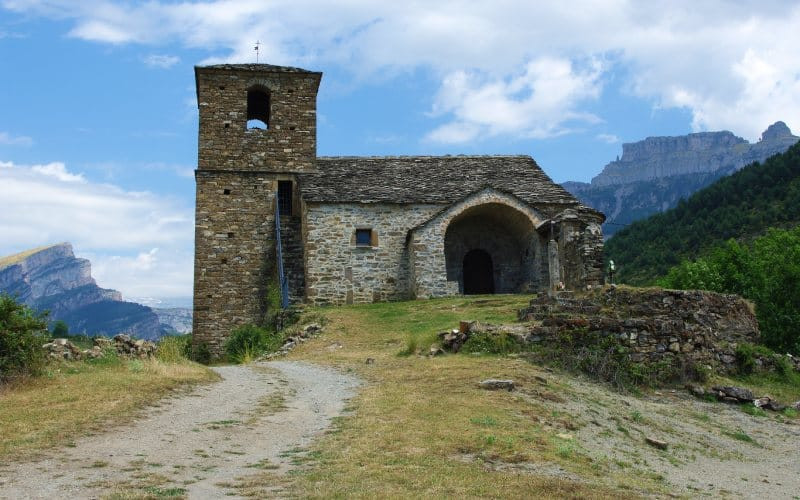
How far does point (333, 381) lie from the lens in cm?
1449

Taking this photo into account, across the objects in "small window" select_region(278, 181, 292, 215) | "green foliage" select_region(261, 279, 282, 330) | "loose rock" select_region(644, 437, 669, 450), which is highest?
"small window" select_region(278, 181, 292, 215)

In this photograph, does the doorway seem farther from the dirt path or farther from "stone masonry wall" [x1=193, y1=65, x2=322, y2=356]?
the dirt path

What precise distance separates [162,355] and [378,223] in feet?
40.1

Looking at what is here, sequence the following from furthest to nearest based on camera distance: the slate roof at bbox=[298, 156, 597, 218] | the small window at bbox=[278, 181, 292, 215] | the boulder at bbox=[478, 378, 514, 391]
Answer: the small window at bbox=[278, 181, 292, 215] → the slate roof at bbox=[298, 156, 597, 218] → the boulder at bbox=[478, 378, 514, 391]

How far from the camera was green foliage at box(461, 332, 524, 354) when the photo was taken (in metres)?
15.3

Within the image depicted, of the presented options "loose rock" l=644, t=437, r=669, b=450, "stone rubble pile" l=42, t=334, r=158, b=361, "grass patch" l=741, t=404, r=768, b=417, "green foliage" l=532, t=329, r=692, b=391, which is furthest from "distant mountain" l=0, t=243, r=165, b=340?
"loose rock" l=644, t=437, r=669, b=450

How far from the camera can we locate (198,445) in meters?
9.14

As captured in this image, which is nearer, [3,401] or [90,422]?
[90,422]

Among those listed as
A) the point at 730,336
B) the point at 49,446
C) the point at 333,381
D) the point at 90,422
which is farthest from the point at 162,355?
the point at 730,336

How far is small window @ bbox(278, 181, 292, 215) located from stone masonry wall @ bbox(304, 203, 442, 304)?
9.64ft

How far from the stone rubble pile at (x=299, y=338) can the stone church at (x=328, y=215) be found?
488 centimetres

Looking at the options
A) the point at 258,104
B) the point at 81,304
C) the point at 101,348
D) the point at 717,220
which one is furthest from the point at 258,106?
the point at 81,304

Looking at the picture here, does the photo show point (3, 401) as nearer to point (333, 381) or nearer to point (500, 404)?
point (333, 381)

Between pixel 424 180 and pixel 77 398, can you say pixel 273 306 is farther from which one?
pixel 77 398
